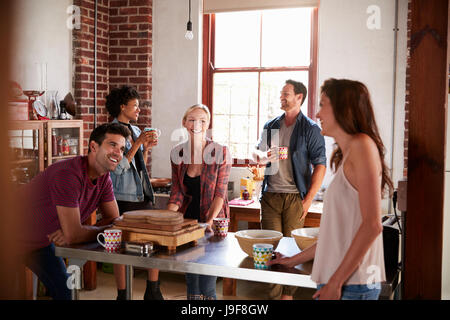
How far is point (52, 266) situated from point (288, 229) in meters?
1.80

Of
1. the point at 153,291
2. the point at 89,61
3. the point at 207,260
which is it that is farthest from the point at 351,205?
the point at 89,61

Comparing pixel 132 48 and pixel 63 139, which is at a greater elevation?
pixel 132 48

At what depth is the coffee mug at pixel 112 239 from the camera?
7.73ft

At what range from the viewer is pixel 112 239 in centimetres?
236

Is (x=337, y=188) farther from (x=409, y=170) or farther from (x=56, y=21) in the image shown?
(x=56, y=21)

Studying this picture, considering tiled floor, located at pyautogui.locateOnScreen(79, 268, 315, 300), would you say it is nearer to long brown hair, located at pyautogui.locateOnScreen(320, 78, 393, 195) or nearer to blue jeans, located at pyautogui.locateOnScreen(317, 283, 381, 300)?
blue jeans, located at pyautogui.locateOnScreen(317, 283, 381, 300)

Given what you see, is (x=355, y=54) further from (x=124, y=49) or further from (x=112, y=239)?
(x=112, y=239)

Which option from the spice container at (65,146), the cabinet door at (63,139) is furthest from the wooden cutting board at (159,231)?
the spice container at (65,146)

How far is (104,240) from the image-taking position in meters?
2.42

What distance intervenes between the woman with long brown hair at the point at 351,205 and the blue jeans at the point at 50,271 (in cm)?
143

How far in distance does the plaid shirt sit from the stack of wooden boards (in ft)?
2.19

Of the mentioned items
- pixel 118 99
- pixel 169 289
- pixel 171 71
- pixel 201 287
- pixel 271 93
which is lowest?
pixel 169 289

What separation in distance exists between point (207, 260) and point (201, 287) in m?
0.81

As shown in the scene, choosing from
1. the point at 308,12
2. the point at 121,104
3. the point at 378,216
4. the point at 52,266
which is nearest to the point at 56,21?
the point at 121,104
